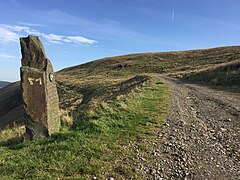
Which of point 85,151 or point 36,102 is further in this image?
point 36,102

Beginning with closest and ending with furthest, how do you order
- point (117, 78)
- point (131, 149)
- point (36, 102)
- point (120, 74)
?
point (131, 149)
point (36, 102)
point (117, 78)
point (120, 74)

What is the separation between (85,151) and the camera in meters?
6.32

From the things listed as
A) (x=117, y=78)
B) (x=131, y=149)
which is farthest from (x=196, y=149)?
(x=117, y=78)

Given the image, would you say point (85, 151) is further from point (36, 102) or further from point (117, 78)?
point (117, 78)

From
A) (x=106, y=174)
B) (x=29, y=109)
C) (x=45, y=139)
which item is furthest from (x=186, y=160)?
(x=29, y=109)

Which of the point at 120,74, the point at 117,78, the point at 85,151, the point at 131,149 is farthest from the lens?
the point at 120,74

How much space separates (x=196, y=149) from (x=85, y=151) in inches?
117

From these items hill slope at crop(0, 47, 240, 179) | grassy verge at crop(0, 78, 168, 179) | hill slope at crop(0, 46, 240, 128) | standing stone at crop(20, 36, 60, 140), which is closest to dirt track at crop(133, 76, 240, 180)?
hill slope at crop(0, 47, 240, 179)

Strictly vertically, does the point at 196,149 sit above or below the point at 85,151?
below

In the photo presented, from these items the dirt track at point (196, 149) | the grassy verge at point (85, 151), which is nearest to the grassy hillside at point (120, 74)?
the grassy verge at point (85, 151)

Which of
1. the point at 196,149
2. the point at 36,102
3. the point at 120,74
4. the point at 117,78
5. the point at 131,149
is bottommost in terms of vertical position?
the point at 196,149

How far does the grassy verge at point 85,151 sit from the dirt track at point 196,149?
20.9 inches

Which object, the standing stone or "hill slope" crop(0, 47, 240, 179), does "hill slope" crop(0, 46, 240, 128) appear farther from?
"hill slope" crop(0, 47, 240, 179)

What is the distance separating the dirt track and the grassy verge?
1.75 ft
